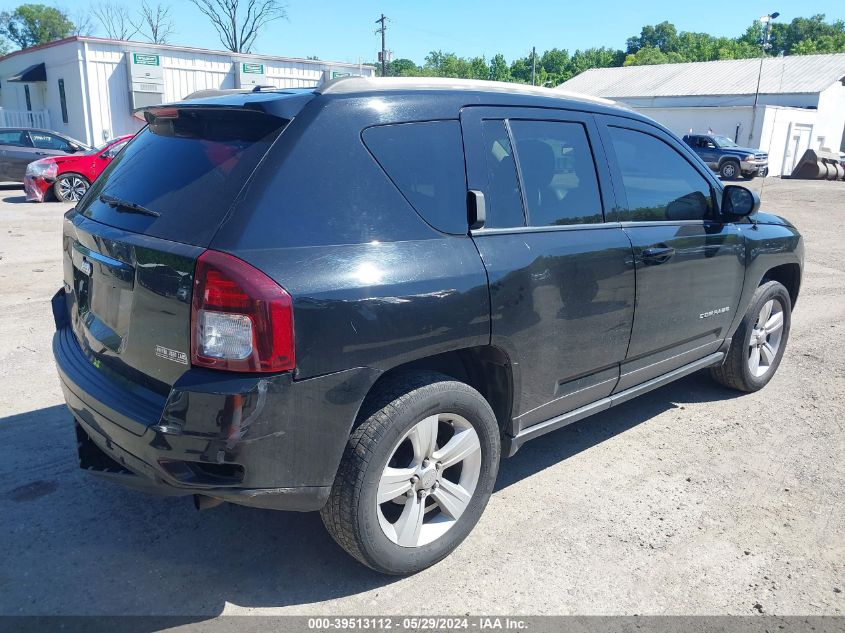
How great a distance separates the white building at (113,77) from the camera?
23.1 m

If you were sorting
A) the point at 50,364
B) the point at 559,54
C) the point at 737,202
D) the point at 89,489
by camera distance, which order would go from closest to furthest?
the point at 89,489, the point at 737,202, the point at 50,364, the point at 559,54

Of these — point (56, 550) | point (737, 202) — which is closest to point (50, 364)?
point (56, 550)

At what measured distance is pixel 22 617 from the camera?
103 inches

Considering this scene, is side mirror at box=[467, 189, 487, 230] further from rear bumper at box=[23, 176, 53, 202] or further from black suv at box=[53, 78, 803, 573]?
rear bumper at box=[23, 176, 53, 202]

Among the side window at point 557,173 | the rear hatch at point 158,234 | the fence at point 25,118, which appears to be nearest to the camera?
the rear hatch at point 158,234

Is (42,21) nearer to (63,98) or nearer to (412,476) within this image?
(63,98)

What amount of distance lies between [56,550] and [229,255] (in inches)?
66.7

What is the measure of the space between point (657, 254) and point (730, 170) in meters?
27.9

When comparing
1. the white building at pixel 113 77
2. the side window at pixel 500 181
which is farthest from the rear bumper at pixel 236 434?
the white building at pixel 113 77

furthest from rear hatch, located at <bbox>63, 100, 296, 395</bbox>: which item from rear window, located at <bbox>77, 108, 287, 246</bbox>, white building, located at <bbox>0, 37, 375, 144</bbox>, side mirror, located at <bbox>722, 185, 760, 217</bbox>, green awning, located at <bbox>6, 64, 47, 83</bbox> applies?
green awning, located at <bbox>6, 64, 47, 83</bbox>

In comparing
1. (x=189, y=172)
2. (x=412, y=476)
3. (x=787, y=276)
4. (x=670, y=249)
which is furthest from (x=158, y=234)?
(x=787, y=276)

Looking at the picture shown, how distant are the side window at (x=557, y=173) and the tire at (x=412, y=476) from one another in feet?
3.19

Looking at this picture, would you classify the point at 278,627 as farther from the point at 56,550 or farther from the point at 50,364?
the point at 50,364

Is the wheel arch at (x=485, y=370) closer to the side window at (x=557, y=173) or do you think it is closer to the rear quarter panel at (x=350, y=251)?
the rear quarter panel at (x=350, y=251)
